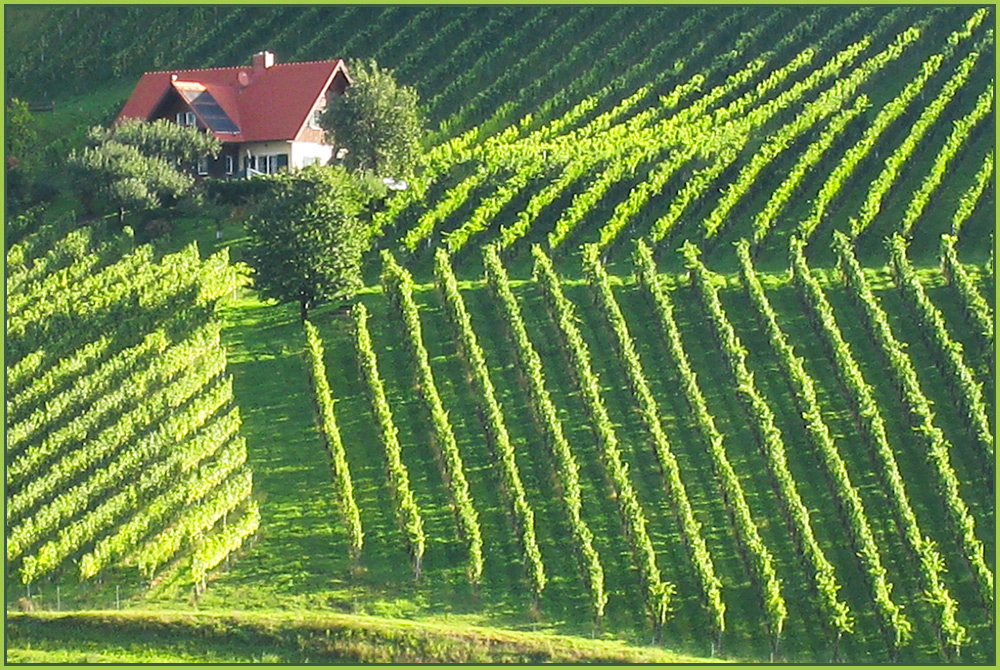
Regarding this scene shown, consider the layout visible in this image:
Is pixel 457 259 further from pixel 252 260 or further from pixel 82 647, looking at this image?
pixel 82 647

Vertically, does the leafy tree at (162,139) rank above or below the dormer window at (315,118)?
below

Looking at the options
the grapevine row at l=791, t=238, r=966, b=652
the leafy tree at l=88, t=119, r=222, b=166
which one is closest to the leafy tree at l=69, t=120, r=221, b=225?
the leafy tree at l=88, t=119, r=222, b=166

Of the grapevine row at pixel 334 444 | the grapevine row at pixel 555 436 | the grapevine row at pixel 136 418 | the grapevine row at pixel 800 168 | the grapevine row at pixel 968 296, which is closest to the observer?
the grapevine row at pixel 555 436

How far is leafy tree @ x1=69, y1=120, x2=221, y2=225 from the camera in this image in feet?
270

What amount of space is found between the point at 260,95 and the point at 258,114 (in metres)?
1.81

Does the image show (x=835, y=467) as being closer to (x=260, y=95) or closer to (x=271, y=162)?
(x=271, y=162)

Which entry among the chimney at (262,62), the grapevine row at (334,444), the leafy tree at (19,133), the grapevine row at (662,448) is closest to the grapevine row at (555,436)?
the grapevine row at (662,448)

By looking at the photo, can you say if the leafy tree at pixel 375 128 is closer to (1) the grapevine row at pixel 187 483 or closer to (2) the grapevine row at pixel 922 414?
(2) the grapevine row at pixel 922 414

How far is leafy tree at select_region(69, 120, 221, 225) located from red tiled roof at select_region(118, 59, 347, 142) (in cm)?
357

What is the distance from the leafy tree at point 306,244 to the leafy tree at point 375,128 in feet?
32.3

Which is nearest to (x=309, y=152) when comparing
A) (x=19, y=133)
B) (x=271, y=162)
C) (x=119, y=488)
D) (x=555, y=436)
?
(x=271, y=162)

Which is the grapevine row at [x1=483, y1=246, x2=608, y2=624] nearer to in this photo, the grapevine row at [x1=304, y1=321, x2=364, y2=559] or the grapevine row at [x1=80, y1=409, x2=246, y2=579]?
the grapevine row at [x1=304, y1=321, x2=364, y2=559]

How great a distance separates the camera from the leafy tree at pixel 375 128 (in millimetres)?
84500

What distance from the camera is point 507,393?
66.8 metres
